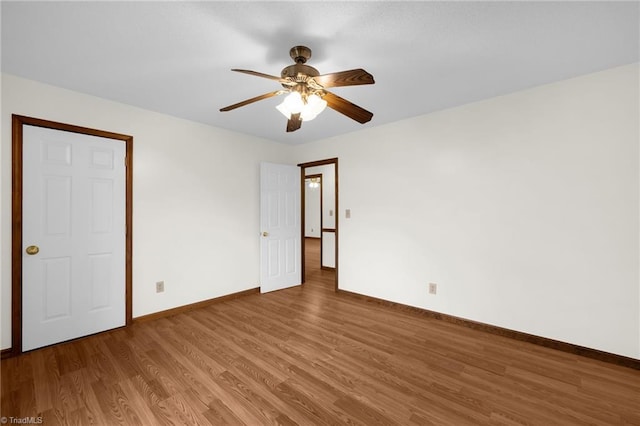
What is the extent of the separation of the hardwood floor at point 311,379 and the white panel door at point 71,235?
230 mm

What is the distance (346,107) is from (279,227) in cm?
272

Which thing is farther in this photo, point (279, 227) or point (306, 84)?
point (279, 227)

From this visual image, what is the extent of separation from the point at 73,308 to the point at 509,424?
3.68 metres

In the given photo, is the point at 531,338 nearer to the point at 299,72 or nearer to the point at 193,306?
the point at 299,72

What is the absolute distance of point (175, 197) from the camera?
330cm

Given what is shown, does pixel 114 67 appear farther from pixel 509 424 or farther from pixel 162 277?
pixel 509 424

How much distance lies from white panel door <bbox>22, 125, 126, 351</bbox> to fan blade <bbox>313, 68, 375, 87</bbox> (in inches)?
97.2

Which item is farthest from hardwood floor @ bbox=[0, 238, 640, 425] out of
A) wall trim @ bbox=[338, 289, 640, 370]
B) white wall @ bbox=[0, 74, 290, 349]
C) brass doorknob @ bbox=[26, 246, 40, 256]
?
brass doorknob @ bbox=[26, 246, 40, 256]

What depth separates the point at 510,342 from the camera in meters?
2.59

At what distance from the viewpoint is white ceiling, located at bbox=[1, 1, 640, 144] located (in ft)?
5.11

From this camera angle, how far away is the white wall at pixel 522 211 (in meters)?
2.21

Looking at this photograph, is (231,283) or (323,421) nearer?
(323,421)

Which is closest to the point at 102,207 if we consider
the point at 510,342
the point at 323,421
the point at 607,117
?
the point at 323,421

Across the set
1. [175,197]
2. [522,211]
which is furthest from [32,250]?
[522,211]
